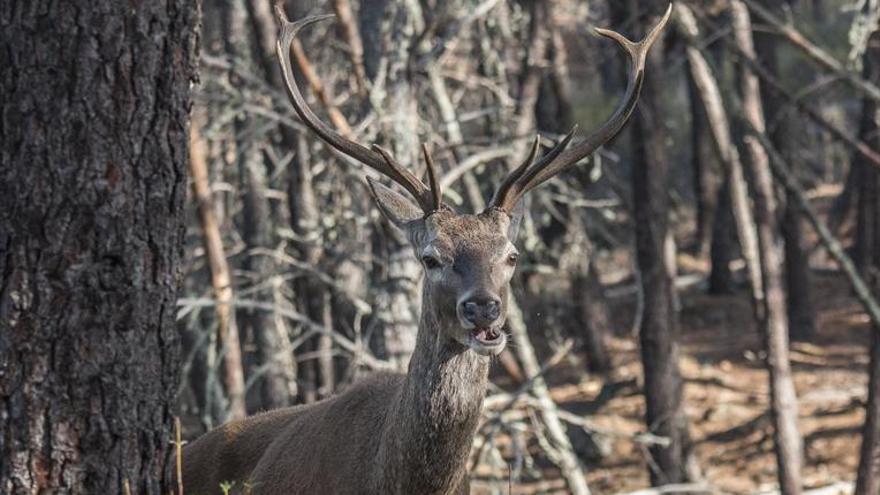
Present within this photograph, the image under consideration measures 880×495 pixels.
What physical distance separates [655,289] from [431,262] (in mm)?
6260

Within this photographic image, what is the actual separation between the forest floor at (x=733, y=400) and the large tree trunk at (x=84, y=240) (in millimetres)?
8626

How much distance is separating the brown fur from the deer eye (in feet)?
0.11

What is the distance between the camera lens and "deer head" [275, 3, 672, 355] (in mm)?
5148

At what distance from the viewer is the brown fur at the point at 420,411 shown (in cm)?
518

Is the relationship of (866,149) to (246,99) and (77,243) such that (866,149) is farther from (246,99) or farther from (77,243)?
(77,243)

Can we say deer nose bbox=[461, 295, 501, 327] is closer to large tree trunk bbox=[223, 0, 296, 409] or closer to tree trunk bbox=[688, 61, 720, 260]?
large tree trunk bbox=[223, 0, 296, 409]

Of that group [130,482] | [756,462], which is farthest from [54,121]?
[756,462]

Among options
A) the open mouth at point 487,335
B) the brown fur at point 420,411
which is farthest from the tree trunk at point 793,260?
the open mouth at point 487,335

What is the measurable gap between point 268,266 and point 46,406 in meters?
9.04

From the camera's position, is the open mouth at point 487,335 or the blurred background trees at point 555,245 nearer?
the open mouth at point 487,335

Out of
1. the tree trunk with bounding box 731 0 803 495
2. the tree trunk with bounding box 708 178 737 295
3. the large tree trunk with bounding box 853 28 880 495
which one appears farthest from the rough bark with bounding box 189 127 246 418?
the tree trunk with bounding box 708 178 737 295

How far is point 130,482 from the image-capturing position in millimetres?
4406

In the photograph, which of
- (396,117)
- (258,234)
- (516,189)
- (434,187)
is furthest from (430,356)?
(258,234)

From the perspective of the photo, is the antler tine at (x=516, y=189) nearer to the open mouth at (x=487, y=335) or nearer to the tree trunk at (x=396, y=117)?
the open mouth at (x=487, y=335)
